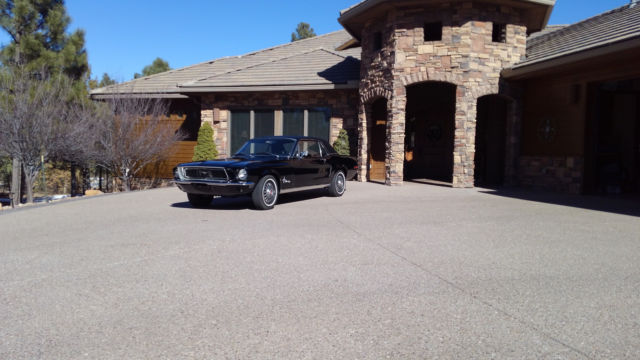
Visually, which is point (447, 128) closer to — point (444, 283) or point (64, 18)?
point (444, 283)

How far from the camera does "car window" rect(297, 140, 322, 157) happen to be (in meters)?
9.42

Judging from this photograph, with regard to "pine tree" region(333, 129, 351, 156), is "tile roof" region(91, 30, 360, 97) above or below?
above

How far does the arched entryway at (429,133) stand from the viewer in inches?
677

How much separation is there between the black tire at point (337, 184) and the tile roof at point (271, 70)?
17.0 ft

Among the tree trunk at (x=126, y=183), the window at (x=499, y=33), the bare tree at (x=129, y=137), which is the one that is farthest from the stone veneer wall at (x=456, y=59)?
the tree trunk at (x=126, y=183)

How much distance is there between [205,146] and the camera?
15.8 m

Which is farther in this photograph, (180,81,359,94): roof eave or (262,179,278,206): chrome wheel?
(180,81,359,94): roof eave

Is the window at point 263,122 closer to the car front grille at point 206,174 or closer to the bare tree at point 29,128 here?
the bare tree at point 29,128

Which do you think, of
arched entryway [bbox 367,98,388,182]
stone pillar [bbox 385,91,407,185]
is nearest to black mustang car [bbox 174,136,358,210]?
stone pillar [bbox 385,91,407,185]

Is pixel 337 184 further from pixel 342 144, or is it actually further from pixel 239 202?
pixel 342 144

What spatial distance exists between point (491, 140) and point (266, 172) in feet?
33.1

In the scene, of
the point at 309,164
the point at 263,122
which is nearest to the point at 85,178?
the point at 263,122

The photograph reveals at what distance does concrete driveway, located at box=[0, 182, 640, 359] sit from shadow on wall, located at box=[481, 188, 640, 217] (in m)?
1.69

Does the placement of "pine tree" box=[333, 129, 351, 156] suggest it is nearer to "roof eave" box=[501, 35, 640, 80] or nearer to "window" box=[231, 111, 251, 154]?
"window" box=[231, 111, 251, 154]
